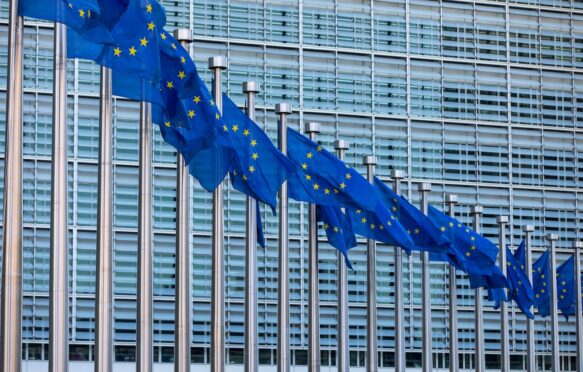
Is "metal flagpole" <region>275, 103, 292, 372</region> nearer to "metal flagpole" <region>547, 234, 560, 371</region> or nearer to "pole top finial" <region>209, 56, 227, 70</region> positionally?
"pole top finial" <region>209, 56, 227, 70</region>

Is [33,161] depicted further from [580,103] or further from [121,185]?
[580,103]

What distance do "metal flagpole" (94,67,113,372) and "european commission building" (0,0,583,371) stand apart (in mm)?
25752

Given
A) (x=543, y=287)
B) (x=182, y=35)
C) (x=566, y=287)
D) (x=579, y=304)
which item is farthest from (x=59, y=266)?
(x=566, y=287)

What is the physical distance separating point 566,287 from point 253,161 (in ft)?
79.1

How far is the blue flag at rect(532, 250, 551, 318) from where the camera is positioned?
45.7 metres

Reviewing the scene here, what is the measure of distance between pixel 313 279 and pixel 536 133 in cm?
2622

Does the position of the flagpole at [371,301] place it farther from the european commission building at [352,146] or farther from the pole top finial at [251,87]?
the european commission building at [352,146]

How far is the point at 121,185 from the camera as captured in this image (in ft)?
159

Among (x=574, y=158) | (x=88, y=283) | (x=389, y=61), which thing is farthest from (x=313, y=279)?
(x=574, y=158)

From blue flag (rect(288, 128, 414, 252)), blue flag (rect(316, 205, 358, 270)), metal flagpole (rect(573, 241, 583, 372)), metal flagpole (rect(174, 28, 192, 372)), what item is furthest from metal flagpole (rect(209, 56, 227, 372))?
metal flagpole (rect(573, 241, 583, 372))

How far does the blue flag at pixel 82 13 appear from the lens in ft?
63.0

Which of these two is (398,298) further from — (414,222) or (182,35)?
(182,35)

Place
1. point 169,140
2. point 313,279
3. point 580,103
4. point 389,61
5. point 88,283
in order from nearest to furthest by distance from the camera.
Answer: point 169,140 < point 313,279 < point 88,283 < point 389,61 < point 580,103

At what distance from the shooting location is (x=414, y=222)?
34188mm
